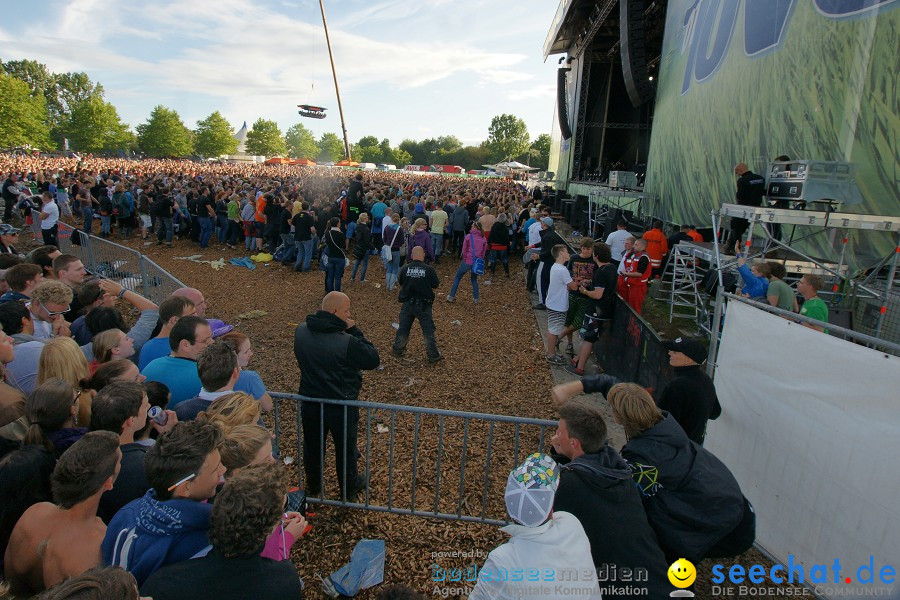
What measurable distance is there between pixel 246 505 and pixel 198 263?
44.3 feet

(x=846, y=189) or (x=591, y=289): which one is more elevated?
(x=846, y=189)

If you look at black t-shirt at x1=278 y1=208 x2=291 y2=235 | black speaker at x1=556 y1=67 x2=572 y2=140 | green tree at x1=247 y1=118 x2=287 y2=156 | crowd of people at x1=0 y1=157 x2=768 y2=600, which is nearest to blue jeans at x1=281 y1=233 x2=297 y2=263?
black t-shirt at x1=278 y1=208 x2=291 y2=235

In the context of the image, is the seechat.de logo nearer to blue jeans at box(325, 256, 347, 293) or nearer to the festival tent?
blue jeans at box(325, 256, 347, 293)

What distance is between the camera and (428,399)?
6223mm

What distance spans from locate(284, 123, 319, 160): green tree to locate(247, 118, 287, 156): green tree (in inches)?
770

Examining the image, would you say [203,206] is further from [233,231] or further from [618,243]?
[618,243]

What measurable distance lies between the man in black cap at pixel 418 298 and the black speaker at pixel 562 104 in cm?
2045

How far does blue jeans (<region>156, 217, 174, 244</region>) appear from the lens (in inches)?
616

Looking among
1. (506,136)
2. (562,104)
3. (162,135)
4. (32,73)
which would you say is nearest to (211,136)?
(162,135)

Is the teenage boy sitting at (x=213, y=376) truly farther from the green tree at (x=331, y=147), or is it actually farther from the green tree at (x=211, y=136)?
the green tree at (x=331, y=147)

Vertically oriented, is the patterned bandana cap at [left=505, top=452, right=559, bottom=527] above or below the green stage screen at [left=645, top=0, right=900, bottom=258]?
below

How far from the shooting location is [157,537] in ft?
6.41

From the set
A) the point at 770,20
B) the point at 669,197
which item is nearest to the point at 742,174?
the point at 770,20

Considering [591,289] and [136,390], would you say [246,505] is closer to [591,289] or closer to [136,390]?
[136,390]
